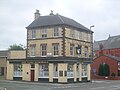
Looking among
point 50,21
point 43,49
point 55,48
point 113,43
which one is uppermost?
point 50,21

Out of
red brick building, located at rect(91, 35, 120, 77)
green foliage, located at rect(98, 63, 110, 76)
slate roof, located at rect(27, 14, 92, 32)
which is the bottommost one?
green foliage, located at rect(98, 63, 110, 76)

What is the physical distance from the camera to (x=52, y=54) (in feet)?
156

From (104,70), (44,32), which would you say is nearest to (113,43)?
(104,70)

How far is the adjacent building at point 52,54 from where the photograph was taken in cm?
4656

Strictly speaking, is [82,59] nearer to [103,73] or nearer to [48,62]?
[48,62]

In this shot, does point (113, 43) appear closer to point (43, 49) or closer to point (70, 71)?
point (70, 71)

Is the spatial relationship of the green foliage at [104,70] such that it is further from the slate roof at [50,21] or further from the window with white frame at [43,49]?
the window with white frame at [43,49]

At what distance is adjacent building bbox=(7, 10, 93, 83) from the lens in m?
46.6

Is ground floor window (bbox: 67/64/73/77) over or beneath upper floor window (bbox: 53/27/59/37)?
beneath

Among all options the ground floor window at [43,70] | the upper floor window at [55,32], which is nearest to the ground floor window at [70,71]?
the ground floor window at [43,70]

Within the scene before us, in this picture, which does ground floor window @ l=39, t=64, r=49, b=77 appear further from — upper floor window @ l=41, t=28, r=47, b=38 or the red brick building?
the red brick building

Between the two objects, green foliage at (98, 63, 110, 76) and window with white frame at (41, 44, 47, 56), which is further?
green foliage at (98, 63, 110, 76)

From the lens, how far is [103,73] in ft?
233

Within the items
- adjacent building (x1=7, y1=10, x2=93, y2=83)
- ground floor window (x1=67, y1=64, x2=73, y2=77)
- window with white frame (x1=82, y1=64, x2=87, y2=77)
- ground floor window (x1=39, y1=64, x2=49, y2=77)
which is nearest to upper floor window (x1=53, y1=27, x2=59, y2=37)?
adjacent building (x1=7, y1=10, x2=93, y2=83)
